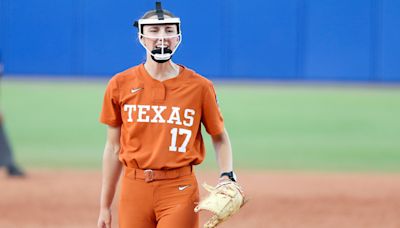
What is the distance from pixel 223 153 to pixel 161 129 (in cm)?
34

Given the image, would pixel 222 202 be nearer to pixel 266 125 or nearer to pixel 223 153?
pixel 223 153

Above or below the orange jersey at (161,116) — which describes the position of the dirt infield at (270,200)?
below

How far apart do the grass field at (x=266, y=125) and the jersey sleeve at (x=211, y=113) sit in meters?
Answer: 7.48

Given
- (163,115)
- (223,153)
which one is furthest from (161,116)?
(223,153)

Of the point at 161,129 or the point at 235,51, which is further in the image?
the point at 235,51

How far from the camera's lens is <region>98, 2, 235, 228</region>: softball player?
164 inches

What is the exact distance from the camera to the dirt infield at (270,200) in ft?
26.8

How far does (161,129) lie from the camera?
13.8 feet

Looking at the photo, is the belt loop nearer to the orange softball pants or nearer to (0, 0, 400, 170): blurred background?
the orange softball pants

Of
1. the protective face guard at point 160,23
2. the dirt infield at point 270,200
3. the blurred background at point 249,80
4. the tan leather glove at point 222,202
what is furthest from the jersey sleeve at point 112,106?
the blurred background at point 249,80

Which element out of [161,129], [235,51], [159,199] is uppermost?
[161,129]

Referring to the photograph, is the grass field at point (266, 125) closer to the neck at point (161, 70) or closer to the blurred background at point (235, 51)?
the blurred background at point (235, 51)

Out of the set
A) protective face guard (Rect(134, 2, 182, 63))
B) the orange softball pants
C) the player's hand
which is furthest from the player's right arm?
protective face guard (Rect(134, 2, 182, 63))

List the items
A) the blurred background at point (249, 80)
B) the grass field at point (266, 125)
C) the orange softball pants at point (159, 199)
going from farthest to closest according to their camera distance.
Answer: the grass field at point (266, 125)
the blurred background at point (249, 80)
the orange softball pants at point (159, 199)
